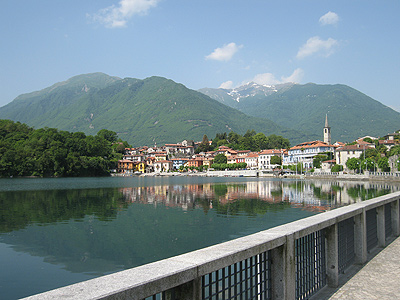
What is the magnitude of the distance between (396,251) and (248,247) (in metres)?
5.38

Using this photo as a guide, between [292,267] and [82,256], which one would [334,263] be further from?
[82,256]

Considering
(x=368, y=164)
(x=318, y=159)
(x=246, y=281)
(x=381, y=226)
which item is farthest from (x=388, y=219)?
(x=318, y=159)

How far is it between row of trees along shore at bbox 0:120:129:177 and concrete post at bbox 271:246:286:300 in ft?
309

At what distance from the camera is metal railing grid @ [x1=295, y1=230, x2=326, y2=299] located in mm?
4910

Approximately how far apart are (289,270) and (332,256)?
5.69 ft

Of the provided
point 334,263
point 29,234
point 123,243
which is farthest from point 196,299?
point 29,234

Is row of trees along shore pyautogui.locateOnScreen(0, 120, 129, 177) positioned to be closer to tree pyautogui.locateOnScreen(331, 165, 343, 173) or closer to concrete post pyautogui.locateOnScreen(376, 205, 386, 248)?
tree pyautogui.locateOnScreen(331, 165, 343, 173)

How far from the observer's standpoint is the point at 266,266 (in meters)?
4.25

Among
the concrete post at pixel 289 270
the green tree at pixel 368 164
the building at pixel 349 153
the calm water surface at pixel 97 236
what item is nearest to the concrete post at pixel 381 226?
the concrete post at pixel 289 270

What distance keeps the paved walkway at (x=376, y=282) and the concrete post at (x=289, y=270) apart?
103cm

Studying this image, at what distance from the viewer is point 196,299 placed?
3.03 meters

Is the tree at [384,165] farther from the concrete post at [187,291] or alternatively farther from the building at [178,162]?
the building at [178,162]

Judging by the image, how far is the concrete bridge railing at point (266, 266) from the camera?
8.26 ft

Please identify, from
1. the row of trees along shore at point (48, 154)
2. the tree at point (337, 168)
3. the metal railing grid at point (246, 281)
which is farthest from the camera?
the tree at point (337, 168)
